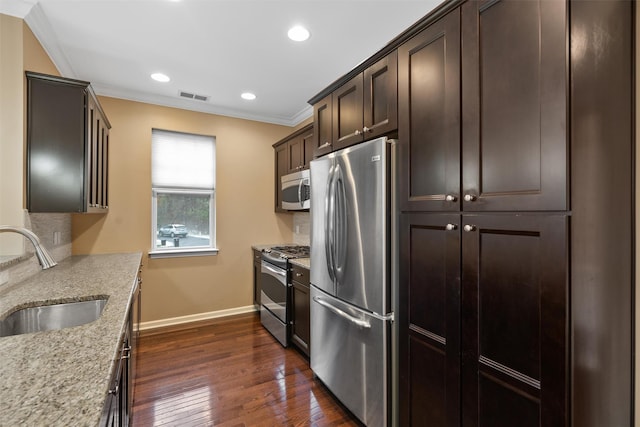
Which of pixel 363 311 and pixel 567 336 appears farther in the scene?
pixel 363 311

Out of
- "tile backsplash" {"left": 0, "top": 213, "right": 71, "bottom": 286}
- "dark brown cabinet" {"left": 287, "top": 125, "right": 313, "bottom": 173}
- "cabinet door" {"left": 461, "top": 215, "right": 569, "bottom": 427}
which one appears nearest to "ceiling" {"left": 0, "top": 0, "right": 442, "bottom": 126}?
"dark brown cabinet" {"left": 287, "top": 125, "right": 313, "bottom": 173}

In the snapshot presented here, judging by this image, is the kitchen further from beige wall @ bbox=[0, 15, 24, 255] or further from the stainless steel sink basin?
the stainless steel sink basin

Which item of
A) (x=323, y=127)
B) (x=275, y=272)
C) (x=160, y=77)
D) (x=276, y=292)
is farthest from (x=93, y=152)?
(x=276, y=292)

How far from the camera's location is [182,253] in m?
3.75

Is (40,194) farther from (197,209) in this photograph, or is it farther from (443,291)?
(443,291)

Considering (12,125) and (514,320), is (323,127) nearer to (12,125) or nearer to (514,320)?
(514,320)

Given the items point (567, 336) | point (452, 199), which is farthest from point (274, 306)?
point (567, 336)

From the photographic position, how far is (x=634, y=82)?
119 cm

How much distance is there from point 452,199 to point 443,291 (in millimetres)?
453

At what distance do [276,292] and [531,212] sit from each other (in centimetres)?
271

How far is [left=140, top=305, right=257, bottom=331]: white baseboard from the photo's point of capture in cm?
358

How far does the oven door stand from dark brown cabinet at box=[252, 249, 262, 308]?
0.53 ft

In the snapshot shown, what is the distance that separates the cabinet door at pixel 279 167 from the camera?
4023 mm

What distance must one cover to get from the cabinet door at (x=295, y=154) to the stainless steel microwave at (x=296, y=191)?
0.12 meters
